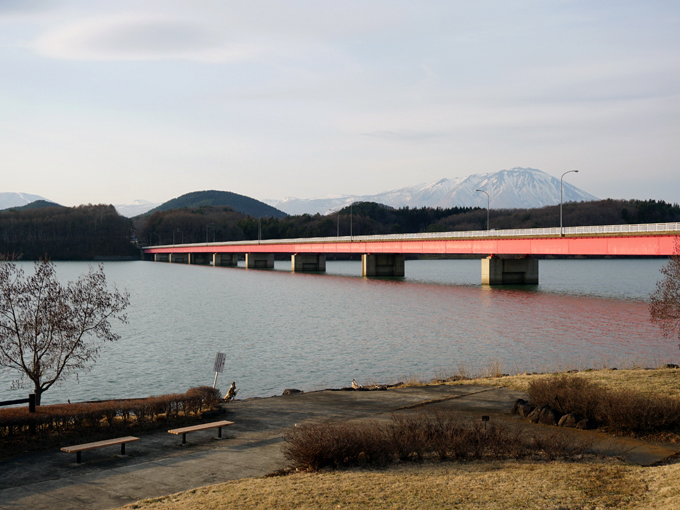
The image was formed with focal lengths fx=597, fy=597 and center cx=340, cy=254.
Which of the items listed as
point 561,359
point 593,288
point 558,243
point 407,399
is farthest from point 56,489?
point 593,288

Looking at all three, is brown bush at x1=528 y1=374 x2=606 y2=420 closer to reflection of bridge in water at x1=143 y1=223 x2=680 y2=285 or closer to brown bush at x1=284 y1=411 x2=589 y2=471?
brown bush at x1=284 y1=411 x2=589 y2=471

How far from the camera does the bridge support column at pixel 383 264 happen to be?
4557 inches

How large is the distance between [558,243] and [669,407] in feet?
208

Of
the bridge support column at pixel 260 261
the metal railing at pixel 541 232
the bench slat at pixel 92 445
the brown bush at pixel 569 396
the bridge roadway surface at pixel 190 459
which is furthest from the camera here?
the bridge support column at pixel 260 261

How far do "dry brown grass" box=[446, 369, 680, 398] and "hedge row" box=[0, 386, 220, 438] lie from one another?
10.4m

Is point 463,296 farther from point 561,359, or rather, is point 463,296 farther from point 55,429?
point 55,429

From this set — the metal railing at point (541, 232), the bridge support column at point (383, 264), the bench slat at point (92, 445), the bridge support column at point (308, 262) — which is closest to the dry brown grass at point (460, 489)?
the bench slat at point (92, 445)

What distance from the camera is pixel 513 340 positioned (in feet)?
123

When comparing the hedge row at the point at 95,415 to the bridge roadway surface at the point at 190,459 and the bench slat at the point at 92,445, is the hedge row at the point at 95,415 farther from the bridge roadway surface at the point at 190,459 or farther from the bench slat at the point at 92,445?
the bench slat at the point at 92,445

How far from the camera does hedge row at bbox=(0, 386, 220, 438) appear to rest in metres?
14.0

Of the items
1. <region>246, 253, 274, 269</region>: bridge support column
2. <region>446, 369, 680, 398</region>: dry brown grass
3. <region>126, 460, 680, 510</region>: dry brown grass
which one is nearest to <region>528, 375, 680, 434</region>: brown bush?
<region>446, 369, 680, 398</region>: dry brown grass

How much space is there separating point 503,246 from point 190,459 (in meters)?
76.1

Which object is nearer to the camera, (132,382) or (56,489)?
(56,489)

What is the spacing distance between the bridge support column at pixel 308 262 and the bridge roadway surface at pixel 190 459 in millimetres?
121692
